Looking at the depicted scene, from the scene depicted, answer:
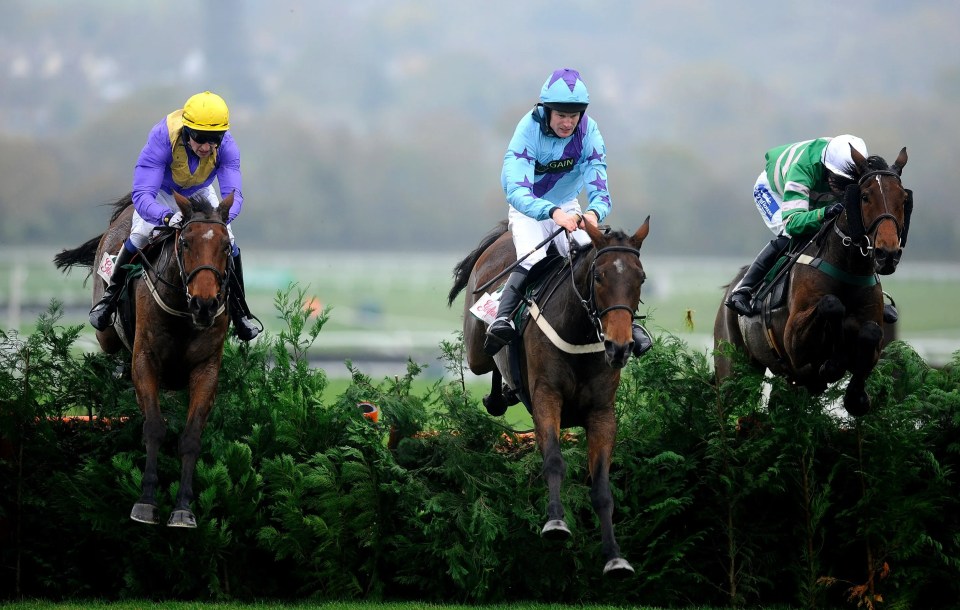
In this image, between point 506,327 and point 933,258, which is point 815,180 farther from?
point 933,258

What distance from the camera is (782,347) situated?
8.62m

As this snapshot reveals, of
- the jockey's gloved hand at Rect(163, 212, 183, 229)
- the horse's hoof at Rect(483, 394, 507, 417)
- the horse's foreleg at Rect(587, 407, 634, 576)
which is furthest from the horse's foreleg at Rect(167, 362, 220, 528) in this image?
the horse's foreleg at Rect(587, 407, 634, 576)

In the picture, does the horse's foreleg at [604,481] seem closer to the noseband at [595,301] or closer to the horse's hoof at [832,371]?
the noseband at [595,301]

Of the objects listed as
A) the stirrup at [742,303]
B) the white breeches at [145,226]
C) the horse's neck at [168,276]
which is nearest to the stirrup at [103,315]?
the white breeches at [145,226]

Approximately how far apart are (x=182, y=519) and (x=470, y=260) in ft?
10.6

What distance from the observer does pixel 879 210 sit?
7.67 metres

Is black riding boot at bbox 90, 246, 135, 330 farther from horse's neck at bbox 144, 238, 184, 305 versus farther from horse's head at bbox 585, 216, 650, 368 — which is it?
horse's head at bbox 585, 216, 650, 368

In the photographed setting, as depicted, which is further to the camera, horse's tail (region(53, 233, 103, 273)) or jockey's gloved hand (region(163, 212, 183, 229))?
horse's tail (region(53, 233, 103, 273))

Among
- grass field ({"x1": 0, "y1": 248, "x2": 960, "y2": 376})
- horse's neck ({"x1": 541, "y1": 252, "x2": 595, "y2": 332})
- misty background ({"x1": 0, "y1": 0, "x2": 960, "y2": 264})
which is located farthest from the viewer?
misty background ({"x1": 0, "y1": 0, "x2": 960, "y2": 264})

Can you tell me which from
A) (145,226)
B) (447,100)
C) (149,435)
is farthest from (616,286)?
(447,100)

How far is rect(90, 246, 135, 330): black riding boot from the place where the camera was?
811cm

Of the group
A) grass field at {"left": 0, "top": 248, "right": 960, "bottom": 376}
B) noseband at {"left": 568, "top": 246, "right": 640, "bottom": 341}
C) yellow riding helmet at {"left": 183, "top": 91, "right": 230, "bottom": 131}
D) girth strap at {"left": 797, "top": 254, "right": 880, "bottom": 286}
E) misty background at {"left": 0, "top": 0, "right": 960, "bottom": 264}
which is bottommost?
noseband at {"left": 568, "top": 246, "right": 640, "bottom": 341}

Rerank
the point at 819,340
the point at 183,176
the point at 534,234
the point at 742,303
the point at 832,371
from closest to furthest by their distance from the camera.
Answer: the point at 832,371
the point at 534,234
the point at 819,340
the point at 183,176
the point at 742,303

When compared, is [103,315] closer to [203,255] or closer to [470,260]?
[203,255]
